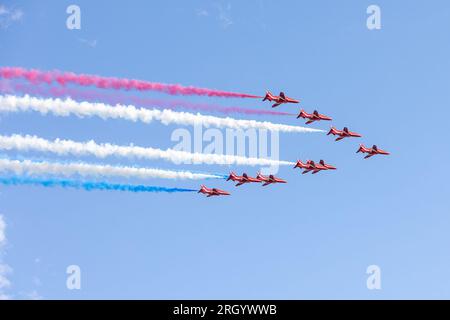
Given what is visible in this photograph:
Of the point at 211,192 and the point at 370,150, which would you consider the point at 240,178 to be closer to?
the point at 211,192

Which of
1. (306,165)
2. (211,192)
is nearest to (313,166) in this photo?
(306,165)

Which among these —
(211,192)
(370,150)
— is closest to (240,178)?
(211,192)

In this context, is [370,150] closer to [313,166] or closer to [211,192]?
[313,166]

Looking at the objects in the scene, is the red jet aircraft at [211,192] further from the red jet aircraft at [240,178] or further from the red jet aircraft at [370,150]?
the red jet aircraft at [370,150]

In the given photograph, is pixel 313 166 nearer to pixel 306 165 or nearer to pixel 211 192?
pixel 306 165

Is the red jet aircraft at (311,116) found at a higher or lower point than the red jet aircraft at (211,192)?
higher

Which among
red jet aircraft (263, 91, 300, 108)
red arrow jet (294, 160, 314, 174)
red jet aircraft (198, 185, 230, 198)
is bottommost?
red jet aircraft (198, 185, 230, 198)

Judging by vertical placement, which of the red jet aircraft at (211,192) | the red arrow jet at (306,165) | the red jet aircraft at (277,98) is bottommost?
the red jet aircraft at (211,192)

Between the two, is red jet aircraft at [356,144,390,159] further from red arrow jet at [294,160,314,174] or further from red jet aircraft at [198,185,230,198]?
red jet aircraft at [198,185,230,198]

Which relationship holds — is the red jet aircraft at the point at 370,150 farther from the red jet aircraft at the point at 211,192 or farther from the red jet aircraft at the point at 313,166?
the red jet aircraft at the point at 211,192

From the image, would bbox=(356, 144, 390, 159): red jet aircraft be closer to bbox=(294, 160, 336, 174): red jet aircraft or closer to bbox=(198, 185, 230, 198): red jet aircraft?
bbox=(294, 160, 336, 174): red jet aircraft

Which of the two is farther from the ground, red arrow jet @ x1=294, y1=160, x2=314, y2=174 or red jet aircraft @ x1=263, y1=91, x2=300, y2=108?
red jet aircraft @ x1=263, y1=91, x2=300, y2=108
